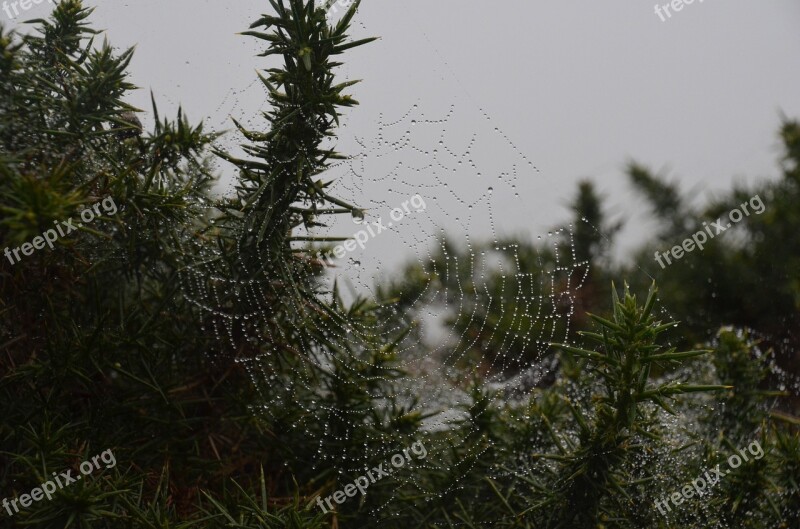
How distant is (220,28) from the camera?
2.17 ft

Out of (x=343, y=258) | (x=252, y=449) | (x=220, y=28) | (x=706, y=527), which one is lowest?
(x=706, y=527)

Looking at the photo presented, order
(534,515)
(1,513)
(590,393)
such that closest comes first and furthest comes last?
(1,513), (534,515), (590,393)

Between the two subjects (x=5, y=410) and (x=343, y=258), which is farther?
(x=343, y=258)

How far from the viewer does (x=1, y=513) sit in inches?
20.7

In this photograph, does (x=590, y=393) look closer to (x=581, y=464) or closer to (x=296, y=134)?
(x=581, y=464)

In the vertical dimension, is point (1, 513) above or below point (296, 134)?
below

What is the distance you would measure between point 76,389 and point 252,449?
0.17 meters

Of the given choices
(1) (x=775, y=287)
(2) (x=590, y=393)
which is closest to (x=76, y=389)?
(2) (x=590, y=393)

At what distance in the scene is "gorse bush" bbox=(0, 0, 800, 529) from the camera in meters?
0.55

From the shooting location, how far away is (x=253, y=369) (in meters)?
0.68


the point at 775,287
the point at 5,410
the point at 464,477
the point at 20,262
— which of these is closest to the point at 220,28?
the point at 20,262

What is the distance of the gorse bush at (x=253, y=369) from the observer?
0.55 meters

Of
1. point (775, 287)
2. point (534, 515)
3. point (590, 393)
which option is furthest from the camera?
point (775, 287)

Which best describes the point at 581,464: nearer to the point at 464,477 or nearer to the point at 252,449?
the point at 464,477
